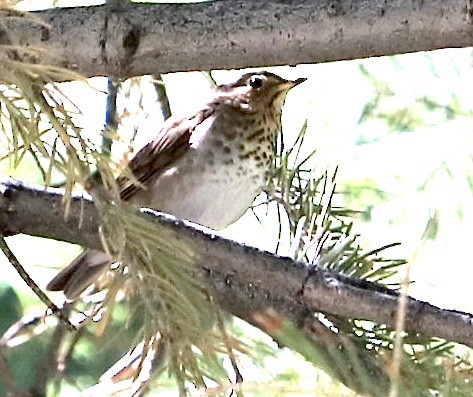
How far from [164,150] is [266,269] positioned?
602mm

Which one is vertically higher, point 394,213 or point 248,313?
point 394,213

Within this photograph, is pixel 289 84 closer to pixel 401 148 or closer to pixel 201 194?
pixel 201 194

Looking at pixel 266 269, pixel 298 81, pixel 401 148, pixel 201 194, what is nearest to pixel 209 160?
pixel 201 194

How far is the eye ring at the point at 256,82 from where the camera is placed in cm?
127

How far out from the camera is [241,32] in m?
0.61

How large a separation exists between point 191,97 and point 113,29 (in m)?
0.64

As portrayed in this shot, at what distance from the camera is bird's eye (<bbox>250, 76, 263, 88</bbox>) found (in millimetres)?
1268

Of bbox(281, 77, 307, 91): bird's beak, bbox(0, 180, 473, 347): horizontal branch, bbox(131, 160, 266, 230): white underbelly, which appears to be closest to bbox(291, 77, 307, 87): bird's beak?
bbox(281, 77, 307, 91): bird's beak

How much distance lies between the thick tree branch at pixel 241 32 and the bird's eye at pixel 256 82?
0.64 metres

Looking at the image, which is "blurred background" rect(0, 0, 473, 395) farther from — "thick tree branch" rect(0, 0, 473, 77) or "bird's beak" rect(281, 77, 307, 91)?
"thick tree branch" rect(0, 0, 473, 77)

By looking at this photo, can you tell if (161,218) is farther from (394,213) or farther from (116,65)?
(394,213)

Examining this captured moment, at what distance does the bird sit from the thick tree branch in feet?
1.71

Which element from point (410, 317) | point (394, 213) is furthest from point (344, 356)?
point (394, 213)

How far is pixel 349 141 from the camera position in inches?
38.5
